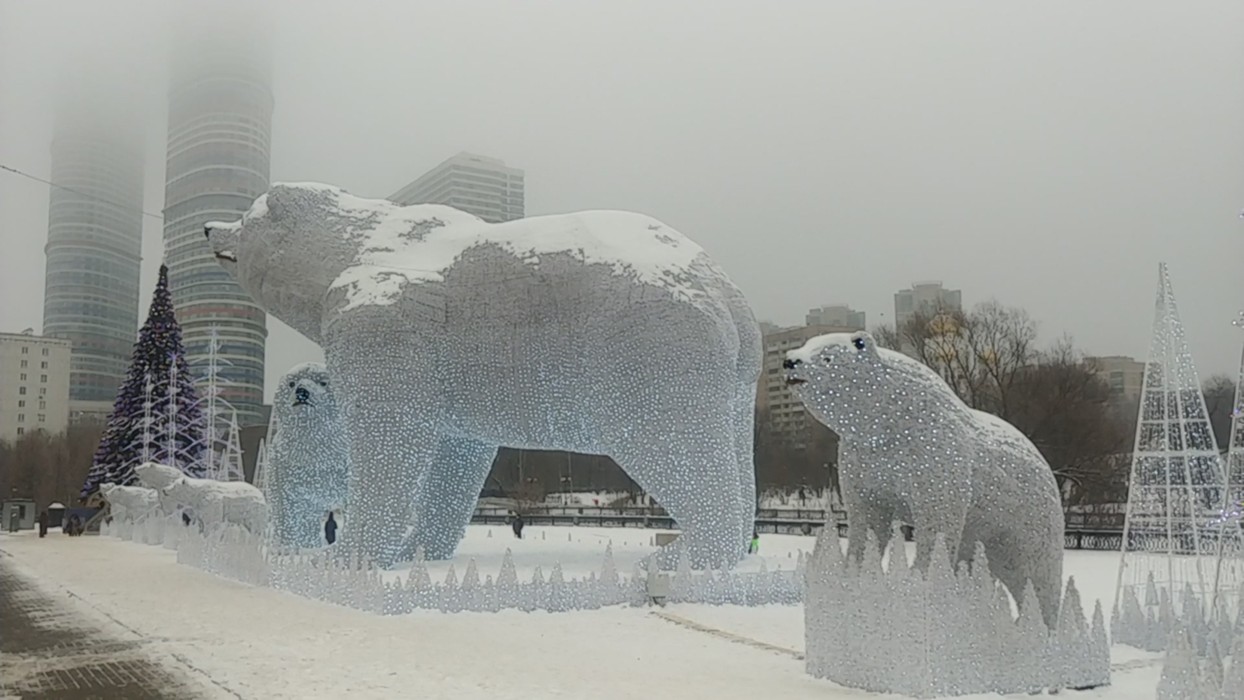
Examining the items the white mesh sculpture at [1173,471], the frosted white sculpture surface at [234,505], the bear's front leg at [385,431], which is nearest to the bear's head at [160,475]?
the frosted white sculpture surface at [234,505]

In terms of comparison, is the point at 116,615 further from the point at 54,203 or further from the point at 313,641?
the point at 54,203

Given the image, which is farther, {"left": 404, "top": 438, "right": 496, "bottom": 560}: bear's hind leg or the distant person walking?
the distant person walking

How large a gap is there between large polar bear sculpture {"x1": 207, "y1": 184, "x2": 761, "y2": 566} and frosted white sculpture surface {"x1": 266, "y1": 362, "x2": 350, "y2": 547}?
2.50m

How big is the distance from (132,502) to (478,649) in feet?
61.6

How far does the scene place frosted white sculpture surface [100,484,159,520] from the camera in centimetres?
2252

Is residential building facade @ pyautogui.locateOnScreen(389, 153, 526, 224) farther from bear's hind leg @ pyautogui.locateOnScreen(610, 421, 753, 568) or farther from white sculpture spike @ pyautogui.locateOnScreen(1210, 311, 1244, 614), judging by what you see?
white sculpture spike @ pyautogui.locateOnScreen(1210, 311, 1244, 614)

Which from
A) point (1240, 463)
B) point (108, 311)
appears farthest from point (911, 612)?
point (108, 311)

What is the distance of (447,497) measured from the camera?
12672 millimetres

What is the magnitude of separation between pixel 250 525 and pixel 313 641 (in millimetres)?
9372

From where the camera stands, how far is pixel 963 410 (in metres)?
6.38

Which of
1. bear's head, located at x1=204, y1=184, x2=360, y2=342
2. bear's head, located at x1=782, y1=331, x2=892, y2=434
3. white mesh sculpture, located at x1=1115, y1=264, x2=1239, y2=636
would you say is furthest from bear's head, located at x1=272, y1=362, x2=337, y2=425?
white mesh sculpture, located at x1=1115, y1=264, x2=1239, y2=636

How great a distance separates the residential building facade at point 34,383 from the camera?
41.8 ft

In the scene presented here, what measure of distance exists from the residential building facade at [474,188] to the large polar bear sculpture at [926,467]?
39.6 ft

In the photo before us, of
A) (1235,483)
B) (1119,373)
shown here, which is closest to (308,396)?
(1235,483)
